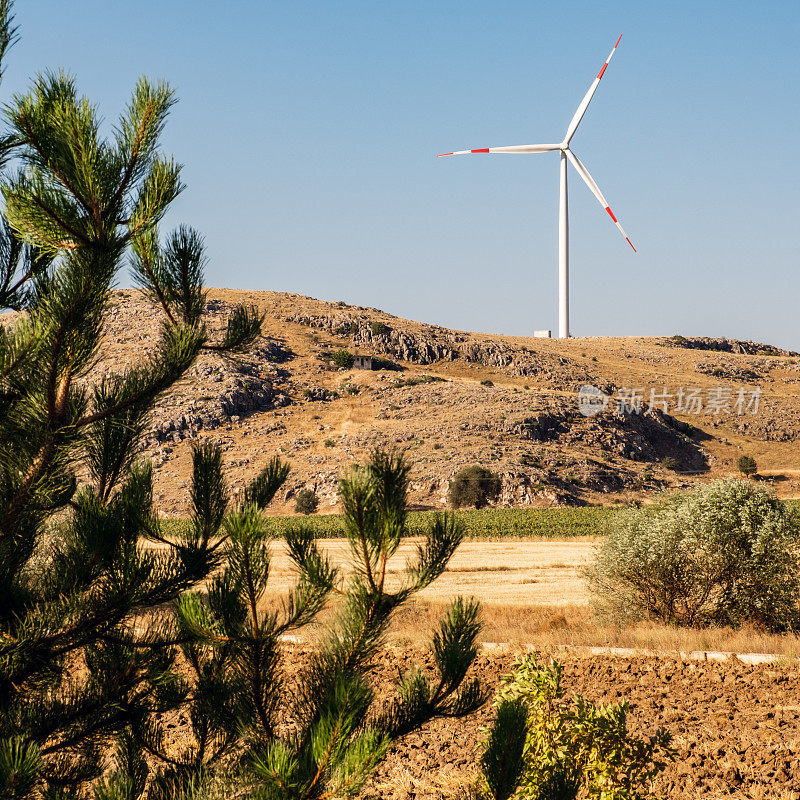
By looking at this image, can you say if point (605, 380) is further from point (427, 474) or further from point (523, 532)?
point (523, 532)

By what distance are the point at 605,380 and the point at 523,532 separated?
64794 mm

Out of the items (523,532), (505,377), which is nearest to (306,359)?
(505,377)

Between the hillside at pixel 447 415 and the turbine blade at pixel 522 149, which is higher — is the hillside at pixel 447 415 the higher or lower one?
the lower one

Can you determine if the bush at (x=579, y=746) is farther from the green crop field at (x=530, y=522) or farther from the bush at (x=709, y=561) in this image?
the green crop field at (x=530, y=522)

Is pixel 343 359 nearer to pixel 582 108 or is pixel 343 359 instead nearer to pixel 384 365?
pixel 384 365

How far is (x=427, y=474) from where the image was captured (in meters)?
67.8

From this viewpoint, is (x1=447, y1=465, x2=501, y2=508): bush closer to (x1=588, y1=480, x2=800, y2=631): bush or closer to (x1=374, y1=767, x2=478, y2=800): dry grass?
(x1=588, y1=480, x2=800, y2=631): bush

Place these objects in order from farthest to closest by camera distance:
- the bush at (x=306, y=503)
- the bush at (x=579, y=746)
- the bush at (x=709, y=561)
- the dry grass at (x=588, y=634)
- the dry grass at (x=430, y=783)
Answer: the bush at (x=306, y=503), the bush at (x=709, y=561), the dry grass at (x=588, y=634), the dry grass at (x=430, y=783), the bush at (x=579, y=746)

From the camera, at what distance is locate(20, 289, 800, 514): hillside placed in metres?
70.6

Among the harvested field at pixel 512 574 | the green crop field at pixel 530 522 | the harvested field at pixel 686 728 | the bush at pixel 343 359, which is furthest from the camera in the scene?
the bush at pixel 343 359

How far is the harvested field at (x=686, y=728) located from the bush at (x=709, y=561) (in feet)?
10.6

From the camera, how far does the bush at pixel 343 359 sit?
3878 inches

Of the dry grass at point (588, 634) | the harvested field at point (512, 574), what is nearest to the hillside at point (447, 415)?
the harvested field at point (512, 574)

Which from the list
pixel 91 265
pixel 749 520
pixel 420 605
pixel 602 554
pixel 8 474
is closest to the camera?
pixel 91 265
